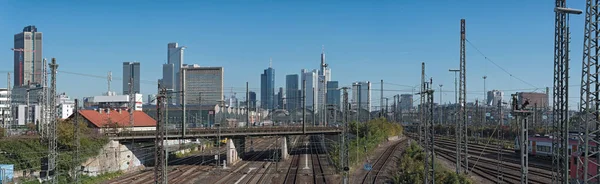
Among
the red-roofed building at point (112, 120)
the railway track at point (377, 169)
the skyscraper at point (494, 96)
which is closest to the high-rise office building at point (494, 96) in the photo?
the skyscraper at point (494, 96)

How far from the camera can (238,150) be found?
4997 cm

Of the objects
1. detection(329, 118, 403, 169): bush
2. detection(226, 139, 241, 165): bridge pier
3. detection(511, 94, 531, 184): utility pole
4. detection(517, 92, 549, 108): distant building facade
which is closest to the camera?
detection(511, 94, 531, 184): utility pole

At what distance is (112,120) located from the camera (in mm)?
44250

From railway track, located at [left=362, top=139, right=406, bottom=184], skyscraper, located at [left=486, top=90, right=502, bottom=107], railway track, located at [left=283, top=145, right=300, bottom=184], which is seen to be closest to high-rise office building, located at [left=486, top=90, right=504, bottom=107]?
skyscraper, located at [left=486, top=90, right=502, bottom=107]

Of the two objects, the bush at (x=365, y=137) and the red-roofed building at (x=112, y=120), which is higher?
the red-roofed building at (x=112, y=120)

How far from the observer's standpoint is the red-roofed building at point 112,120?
39812 millimetres

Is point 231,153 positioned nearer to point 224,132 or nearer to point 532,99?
point 224,132

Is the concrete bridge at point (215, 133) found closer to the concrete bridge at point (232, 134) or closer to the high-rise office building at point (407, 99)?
the concrete bridge at point (232, 134)

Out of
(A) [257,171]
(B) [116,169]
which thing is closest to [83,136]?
(B) [116,169]

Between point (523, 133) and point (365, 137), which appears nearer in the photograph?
point (523, 133)

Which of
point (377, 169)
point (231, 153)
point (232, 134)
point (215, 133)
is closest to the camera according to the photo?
point (377, 169)

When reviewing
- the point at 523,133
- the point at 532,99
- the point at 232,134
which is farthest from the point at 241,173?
the point at 532,99

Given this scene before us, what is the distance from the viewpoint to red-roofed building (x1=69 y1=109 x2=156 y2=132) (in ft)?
131

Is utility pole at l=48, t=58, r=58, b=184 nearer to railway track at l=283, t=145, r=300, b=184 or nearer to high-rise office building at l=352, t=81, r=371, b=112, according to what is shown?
railway track at l=283, t=145, r=300, b=184
